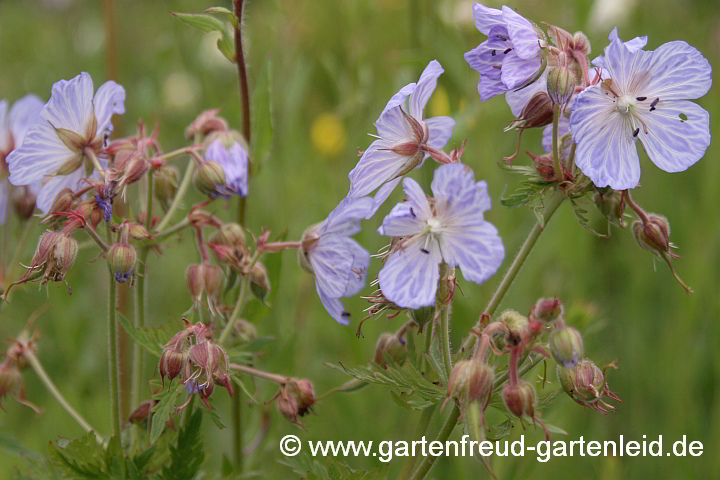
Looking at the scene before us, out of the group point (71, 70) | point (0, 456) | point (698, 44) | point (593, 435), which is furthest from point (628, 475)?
point (71, 70)

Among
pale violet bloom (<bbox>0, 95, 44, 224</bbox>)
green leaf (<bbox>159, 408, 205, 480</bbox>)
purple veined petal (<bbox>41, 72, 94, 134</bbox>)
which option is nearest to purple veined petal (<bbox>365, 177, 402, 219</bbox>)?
green leaf (<bbox>159, 408, 205, 480</bbox>)

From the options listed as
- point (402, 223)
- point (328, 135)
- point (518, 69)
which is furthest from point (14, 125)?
point (328, 135)

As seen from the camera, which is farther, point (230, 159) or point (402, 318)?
point (402, 318)

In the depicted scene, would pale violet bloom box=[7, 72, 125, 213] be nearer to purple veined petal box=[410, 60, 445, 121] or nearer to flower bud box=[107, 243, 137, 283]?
flower bud box=[107, 243, 137, 283]

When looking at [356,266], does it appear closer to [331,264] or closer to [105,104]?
[331,264]

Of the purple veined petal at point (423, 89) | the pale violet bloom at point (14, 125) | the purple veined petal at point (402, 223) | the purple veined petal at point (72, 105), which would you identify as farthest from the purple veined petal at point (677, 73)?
the pale violet bloom at point (14, 125)

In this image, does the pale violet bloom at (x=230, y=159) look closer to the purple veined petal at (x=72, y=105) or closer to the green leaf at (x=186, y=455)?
the purple veined petal at (x=72, y=105)
